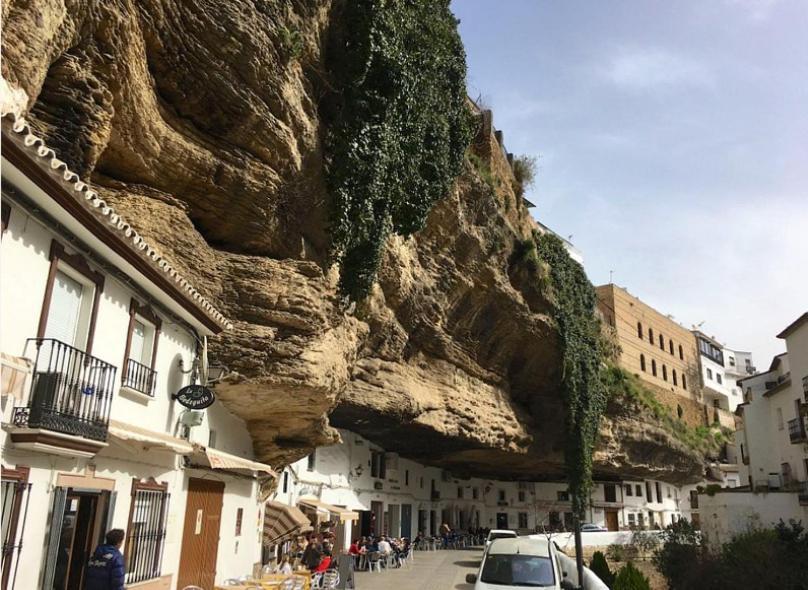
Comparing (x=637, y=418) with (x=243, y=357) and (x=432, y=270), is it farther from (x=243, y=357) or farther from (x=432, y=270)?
(x=243, y=357)

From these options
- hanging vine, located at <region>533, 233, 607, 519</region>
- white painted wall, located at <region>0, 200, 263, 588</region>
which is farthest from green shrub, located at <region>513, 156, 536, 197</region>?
white painted wall, located at <region>0, 200, 263, 588</region>

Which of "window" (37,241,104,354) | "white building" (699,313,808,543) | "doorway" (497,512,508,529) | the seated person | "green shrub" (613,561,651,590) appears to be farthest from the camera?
"doorway" (497,512,508,529)

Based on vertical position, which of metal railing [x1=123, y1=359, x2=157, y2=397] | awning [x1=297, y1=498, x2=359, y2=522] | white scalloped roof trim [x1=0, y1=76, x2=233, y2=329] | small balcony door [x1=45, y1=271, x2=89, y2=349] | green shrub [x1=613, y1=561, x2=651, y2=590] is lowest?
green shrub [x1=613, y1=561, x2=651, y2=590]

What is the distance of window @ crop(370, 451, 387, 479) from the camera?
29203mm

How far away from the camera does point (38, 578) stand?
25.9 feet

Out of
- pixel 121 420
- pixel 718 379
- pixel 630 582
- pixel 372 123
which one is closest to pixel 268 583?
pixel 121 420

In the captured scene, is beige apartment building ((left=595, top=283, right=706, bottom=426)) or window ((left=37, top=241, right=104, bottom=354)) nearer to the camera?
window ((left=37, top=241, right=104, bottom=354))

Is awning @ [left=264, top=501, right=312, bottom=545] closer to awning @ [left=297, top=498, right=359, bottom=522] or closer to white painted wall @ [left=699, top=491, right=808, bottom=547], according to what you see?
awning @ [left=297, top=498, right=359, bottom=522]

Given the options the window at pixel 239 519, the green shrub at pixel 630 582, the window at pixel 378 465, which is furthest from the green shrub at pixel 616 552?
the window at pixel 239 519

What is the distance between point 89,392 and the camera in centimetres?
838

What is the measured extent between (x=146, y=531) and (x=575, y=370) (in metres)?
26.4

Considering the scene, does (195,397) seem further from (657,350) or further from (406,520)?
(657,350)

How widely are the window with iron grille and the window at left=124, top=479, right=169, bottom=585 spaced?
8.56ft

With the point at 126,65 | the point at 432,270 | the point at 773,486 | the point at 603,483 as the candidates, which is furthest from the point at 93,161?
the point at 603,483
